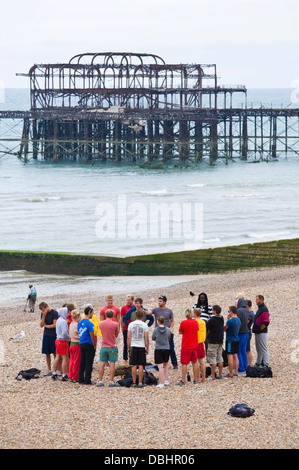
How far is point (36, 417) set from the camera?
28.9ft

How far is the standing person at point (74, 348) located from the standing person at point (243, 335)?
231 centimetres

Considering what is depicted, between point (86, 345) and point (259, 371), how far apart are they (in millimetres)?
2451

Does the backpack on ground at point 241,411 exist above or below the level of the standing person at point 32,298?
above

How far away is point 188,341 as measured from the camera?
33.0ft

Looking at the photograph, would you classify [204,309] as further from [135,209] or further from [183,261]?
[135,209]

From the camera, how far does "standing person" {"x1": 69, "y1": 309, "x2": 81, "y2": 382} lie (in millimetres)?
10281

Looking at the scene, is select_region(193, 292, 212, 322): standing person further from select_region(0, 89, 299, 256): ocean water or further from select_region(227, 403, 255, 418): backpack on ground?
select_region(0, 89, 299, 256): ocean water

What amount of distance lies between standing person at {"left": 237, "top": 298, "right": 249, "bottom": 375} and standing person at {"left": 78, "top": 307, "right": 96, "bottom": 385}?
2108 mm

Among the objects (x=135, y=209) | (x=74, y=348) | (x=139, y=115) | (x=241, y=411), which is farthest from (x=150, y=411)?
(x=139, y=115)

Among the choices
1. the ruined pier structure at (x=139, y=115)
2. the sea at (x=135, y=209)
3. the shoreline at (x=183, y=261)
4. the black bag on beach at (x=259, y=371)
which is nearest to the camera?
the black bag on beach at (x=259, y=371)

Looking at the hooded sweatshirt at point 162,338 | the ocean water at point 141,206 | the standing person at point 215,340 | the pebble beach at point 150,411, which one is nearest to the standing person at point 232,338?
the standing person at point 215,340

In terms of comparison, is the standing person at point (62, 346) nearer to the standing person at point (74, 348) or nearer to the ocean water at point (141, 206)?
the standing person at point (74, 348)

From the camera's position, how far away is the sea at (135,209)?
95.4 ft

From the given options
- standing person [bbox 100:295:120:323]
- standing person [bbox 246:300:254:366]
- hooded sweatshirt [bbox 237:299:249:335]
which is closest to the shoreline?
standing person [bbox 246:300:254:366]
